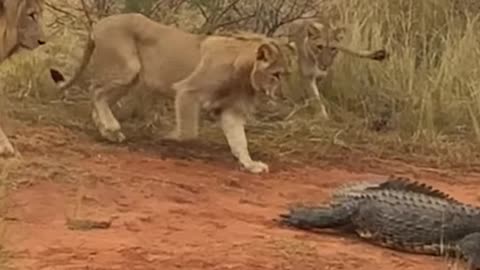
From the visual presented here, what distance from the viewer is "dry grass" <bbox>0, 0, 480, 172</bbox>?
10.9 metres

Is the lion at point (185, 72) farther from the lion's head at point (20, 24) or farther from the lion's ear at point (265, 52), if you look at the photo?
the lion's head at point (20, 24)

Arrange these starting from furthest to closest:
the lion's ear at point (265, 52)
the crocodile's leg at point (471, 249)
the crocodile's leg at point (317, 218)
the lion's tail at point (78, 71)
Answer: the lion's tail at point (78, 71), the lion's ear at point (265, 52), the crocodile's leg at point (317, 218), the crocodile's leg at point (471, 249)

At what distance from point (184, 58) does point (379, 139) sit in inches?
81.0

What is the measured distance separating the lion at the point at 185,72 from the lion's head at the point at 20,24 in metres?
0.96

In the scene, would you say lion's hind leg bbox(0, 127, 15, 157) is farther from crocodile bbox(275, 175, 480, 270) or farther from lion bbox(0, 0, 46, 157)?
crocodile bbox(275, 175, 480, 270)

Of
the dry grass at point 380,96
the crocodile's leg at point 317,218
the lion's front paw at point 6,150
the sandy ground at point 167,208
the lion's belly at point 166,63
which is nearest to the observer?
the sandy ground at point 167,208

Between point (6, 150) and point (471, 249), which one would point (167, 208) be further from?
point (471, 249)

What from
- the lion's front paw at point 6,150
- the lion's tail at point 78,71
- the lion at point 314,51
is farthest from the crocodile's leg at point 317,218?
the lion at point 314,51

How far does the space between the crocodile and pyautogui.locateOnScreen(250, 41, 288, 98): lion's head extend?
1.47m

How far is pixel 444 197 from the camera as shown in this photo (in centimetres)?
830

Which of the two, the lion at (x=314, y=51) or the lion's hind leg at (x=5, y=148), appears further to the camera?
the lion at (x=314, y=51)

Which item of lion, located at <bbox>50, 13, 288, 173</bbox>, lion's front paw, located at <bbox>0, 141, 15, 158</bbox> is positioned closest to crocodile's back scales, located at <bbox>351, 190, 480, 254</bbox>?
lion, located at <bbox>50, 13, 288, 173</bbox>

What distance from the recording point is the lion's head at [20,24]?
8.94 meters

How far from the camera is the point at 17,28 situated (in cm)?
904
